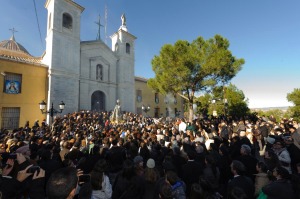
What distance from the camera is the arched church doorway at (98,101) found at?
2129 cm

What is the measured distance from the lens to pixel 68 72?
1795 centimetres

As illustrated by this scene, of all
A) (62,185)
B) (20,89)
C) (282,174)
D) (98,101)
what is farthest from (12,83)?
(282,174)

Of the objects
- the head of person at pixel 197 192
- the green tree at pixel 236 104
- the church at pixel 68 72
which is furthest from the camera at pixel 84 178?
the green tree at pixel 236 104

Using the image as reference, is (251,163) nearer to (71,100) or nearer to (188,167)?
(188,167)

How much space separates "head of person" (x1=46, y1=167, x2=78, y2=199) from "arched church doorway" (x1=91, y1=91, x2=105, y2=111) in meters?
20.3

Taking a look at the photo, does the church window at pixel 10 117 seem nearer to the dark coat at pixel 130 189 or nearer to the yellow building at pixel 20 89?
the yellow building at pixel 20 89

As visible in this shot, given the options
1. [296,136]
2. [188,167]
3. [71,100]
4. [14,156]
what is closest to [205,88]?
[296,136]

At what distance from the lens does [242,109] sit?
28.9 metres

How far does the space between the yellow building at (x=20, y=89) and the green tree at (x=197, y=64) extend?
1303 cm

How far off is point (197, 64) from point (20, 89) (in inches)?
708

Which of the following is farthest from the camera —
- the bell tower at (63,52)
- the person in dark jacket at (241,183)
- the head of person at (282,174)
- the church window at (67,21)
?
the church window at (67,21)

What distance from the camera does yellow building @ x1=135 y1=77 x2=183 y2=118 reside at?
27.8m

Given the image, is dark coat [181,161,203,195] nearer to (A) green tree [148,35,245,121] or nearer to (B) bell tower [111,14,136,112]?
(A) green tree [148,35,245,121]

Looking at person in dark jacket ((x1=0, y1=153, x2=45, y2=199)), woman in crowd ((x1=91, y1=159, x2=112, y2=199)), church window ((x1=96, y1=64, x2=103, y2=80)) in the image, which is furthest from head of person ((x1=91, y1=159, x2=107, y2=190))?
church window ((x1=96, y1=64, x2=103, y2=80))
